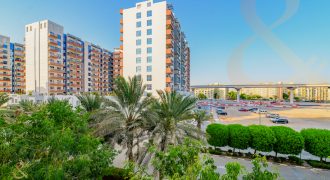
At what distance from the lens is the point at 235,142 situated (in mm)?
17578

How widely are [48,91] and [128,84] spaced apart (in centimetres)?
5394

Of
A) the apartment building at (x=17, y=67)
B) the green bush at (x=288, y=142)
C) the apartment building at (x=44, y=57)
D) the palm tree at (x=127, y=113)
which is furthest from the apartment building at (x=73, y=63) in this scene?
the green bush at (x=288, y=142)

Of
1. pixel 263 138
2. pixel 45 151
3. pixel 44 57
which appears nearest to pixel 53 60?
pixel 44 57

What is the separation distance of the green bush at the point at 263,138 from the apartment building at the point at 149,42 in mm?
24998

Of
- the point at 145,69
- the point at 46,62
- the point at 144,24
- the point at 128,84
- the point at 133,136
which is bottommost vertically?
the point at 133,136

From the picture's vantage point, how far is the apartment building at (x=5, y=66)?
6456cm

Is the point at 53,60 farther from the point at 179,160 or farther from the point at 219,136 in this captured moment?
the point at 179,160

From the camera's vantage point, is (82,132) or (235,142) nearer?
(82,132)

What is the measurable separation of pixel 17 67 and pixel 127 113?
3074 inches

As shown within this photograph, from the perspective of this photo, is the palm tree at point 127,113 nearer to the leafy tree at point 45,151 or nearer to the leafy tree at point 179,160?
the leafy tree at point 45,151

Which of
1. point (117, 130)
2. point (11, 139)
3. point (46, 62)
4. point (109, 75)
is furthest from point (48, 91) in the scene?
point (11, 139)

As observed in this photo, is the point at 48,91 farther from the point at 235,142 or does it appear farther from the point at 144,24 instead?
the point at 235,142

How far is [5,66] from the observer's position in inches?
2581

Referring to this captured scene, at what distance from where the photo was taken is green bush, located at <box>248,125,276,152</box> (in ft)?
53.5
